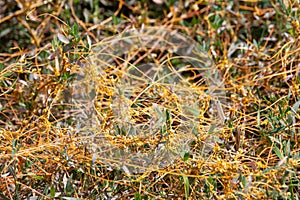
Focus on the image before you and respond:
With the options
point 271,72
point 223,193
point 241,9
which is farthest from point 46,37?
point 223,193

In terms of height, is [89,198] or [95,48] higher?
[95,48]

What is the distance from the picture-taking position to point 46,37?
7.66ft

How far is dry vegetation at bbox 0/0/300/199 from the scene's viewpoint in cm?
155

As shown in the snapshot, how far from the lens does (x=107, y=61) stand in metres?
2.07

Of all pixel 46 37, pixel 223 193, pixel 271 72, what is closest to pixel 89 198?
pixel 223 193

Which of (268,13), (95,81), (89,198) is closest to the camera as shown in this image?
(89,198)

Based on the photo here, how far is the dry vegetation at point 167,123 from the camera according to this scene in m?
1.55

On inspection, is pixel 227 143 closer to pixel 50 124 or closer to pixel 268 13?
pixel 50 124

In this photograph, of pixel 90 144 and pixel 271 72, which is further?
pixel 271 72

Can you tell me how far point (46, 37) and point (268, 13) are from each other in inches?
33.0

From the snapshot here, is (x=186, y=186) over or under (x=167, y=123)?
under

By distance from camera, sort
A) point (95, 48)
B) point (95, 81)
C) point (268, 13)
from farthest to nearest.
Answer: point (268, 13), point (95, 48), point (95, 81)

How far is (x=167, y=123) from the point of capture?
155cm

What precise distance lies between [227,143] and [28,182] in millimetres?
543
